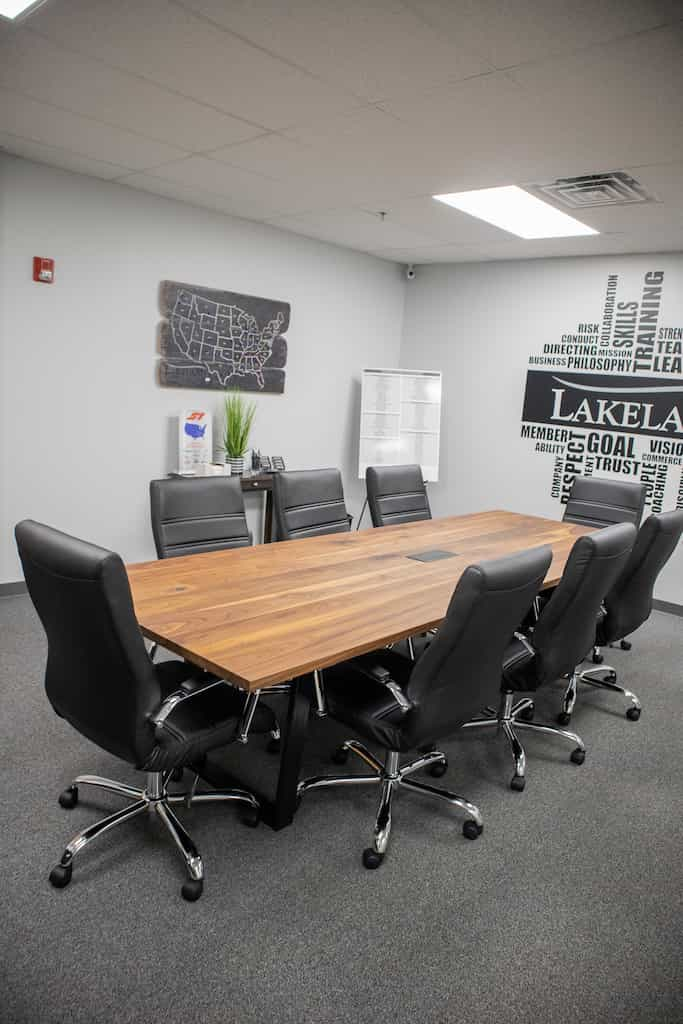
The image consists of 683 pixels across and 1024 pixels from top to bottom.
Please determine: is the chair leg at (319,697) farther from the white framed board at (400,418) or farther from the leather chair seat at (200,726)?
the white framed board at (400,418)

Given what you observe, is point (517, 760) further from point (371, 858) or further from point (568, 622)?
point (371, 858)

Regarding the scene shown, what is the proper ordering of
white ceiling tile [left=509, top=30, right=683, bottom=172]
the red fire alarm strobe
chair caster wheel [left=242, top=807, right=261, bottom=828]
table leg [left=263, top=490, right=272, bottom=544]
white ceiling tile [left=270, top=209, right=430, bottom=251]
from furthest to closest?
table leg [left=263, top=490, right=272, bottom=544]
white ceiling tile [left=270, top=209, right=430, bottom=251]
the red fire alarm strobe
chair caster wheel [left=242, top=807, right=261, bottom=828]
white ceiling tile [left=509, top=30, right=683, bottom=172]

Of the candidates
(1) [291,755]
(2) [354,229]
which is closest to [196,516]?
(1) [291,755]

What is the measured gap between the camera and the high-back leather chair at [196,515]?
324 centimetres

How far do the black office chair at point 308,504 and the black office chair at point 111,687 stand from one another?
1652mm

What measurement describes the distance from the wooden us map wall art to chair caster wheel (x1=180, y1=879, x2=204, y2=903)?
373 centimetres

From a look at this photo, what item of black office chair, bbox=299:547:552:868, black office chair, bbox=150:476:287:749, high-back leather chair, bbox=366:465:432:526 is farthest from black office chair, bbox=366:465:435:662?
black office chair, bbox=299:547:552:868

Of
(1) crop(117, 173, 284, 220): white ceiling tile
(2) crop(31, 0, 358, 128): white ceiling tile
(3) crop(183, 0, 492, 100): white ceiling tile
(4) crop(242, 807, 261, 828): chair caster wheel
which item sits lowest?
(4) crop(242, 807, 261, 828): chair caster wheel

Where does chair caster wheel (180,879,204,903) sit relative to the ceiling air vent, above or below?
below

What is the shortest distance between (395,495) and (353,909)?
9.13 feet

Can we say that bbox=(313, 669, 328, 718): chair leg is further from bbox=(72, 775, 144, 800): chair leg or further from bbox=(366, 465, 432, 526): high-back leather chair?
bbox=(366, 465, 432, 526): high-back leather chair

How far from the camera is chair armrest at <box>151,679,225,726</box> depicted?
1.93m

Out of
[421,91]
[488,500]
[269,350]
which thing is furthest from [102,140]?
[488,500]

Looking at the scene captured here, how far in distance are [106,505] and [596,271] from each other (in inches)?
167
